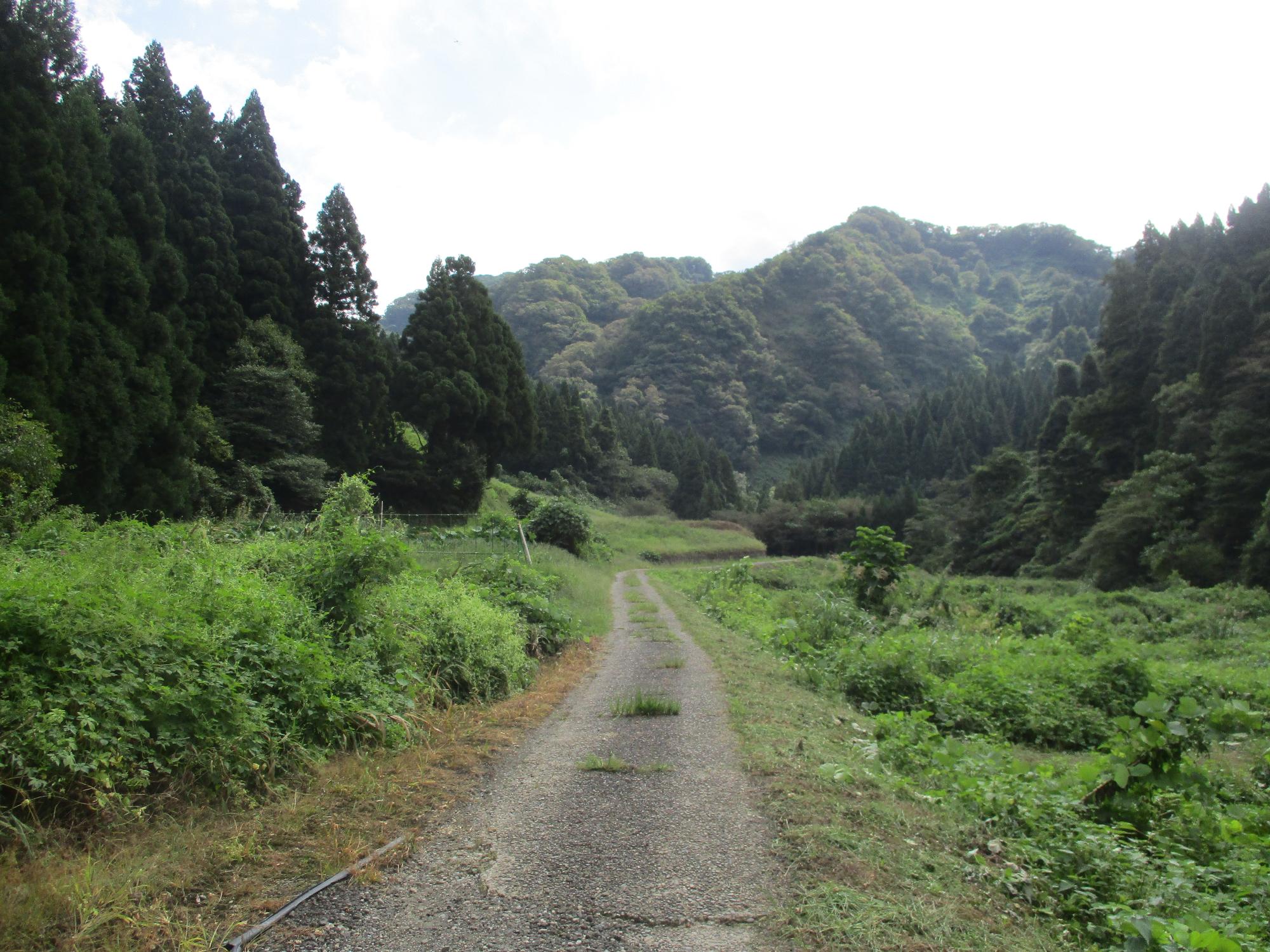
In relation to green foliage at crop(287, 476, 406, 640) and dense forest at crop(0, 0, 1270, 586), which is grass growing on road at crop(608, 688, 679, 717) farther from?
dense forest at crop(0, 0, 1270, 586)

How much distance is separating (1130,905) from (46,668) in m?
5.56

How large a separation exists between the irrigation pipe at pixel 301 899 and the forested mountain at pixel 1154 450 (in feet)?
100

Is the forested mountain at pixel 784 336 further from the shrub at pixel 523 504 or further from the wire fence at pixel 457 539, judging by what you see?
the wire fence at pixel 457 539

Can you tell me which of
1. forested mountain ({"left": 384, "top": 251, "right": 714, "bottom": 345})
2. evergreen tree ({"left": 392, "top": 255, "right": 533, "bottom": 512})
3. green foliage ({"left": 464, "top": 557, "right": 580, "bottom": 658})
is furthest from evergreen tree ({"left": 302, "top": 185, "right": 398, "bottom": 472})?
forested mountain ({"left": 384, "top": 251, "right": 714, "bottom": 345})

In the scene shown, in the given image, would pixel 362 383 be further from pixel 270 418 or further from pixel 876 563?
pixel 876 563

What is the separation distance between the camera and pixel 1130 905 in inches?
142

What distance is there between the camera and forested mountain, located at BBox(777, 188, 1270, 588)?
29.2 meters

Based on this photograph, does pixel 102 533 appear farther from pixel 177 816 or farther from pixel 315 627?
pixel 177 816

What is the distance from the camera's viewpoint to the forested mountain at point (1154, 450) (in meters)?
29.2


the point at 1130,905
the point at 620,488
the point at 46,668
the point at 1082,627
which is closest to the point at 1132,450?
the point at 1082,627

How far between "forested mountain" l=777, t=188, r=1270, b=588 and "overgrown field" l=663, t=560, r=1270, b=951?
1324 cm

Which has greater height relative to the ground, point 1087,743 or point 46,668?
point 46,668

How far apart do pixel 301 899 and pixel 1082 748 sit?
8159 mm

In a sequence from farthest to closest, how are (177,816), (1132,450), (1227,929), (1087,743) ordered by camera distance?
(1132,450) < (1087,743) < (177,816) < (1227,929)
